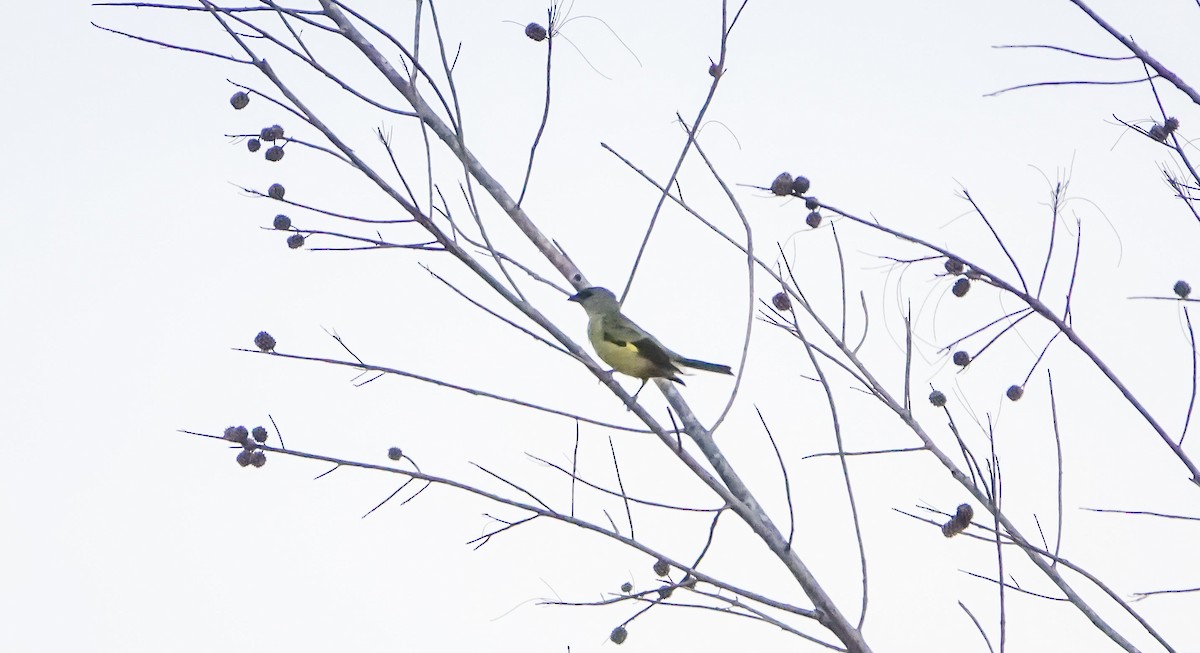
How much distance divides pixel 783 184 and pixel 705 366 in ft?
2.72

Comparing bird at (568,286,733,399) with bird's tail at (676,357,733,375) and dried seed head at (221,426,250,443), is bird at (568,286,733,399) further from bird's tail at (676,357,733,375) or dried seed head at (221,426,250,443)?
dried seed head at (221,426,250,443)

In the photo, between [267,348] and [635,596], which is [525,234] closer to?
[267,348]

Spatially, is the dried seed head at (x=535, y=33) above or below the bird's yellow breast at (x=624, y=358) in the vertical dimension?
above

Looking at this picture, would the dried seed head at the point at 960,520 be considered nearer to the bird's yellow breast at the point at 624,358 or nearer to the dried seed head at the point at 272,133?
the bird's yellow breast at the point at 624,358

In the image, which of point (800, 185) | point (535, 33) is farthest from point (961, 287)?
point (535, 33)

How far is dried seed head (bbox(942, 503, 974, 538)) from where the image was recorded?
3.47 meters

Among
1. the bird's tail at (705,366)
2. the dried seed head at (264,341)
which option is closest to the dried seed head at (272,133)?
the dried seed head at (264,341)

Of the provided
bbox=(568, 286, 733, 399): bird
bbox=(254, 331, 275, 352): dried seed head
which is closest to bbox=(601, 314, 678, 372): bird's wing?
bbox=(568, 286, 733, 399): bird

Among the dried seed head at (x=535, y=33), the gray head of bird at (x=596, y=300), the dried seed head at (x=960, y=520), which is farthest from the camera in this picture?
the gray head of bird at (x=596, y=300)

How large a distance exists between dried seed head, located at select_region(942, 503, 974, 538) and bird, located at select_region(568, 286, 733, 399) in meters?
1.00

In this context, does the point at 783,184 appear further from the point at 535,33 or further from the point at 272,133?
the point at 272,133

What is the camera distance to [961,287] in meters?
4.07

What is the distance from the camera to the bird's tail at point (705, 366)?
14.1ft

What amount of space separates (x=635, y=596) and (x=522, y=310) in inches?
29.8
